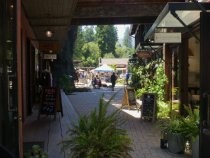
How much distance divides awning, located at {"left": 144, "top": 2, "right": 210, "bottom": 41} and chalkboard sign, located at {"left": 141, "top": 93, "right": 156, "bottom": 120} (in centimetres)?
403

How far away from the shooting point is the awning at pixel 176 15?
711cm

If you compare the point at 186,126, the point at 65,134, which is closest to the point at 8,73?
the point at 186,126

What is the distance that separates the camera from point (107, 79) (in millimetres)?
69500

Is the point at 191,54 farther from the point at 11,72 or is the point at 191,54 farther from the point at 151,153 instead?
the point at 11,72

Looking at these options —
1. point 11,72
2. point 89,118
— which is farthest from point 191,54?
point 11,72

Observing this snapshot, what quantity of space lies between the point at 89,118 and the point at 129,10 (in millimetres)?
10246

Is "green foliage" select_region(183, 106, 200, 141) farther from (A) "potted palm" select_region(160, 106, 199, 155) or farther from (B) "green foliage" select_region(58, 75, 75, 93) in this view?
(B) "green foliage" select_region(58, 75, 75, 93)

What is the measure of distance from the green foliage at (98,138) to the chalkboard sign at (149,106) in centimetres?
813

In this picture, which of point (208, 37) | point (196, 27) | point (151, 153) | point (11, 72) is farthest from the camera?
point (196, 27)

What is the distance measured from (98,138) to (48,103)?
7760 mm

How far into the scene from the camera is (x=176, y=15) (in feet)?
23.8

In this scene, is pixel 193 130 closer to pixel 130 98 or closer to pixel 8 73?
pixel 8 73

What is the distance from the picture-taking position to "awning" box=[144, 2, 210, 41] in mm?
7113

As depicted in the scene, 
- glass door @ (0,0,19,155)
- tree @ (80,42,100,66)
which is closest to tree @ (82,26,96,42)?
tree @ (80,42,100,66)
